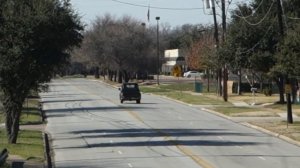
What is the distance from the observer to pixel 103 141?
29.3 metres

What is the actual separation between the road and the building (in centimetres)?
12110

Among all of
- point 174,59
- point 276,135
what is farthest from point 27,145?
point 174,59

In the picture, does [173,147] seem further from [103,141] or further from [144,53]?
[144,53]

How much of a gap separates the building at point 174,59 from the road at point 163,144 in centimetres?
12110

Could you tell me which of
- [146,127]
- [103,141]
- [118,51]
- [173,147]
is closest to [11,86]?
[103,141]

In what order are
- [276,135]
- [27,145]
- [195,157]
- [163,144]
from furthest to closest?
[276,135]
[163,144]
[27,145]
[195,157]

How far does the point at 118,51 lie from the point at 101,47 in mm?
4780

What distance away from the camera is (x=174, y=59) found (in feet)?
585

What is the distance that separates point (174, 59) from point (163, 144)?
496ft

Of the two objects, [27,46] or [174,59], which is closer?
[27,46]

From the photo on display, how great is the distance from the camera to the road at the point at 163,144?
21438 mm

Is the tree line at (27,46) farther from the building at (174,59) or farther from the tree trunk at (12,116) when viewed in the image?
the building at (174,59)

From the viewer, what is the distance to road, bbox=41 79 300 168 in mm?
21438

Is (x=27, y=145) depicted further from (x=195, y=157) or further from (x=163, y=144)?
(x=195, y=157)
